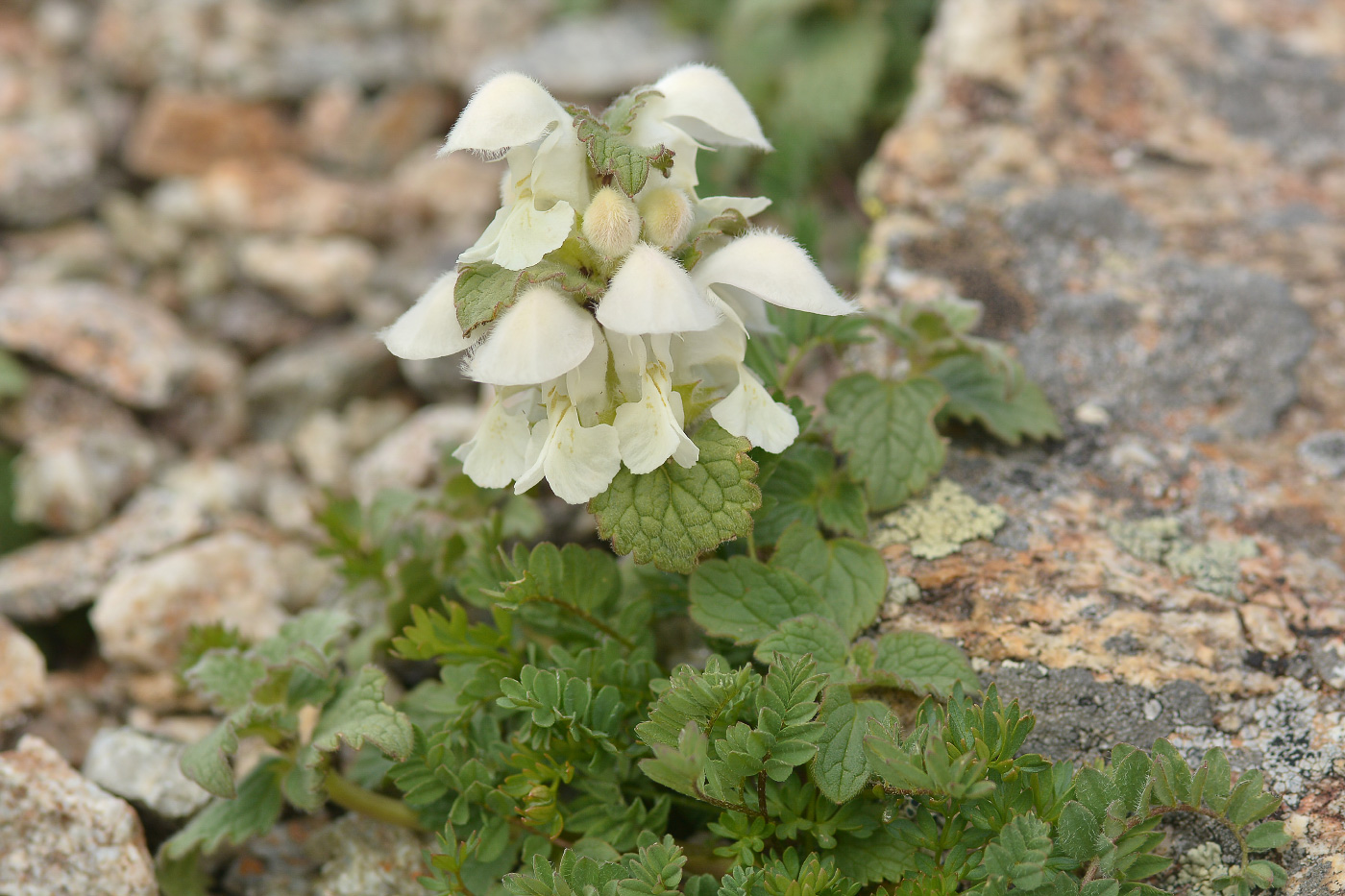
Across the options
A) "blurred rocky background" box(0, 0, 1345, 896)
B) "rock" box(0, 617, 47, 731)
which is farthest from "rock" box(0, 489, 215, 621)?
"rock" box(0, 617, 47, 731)

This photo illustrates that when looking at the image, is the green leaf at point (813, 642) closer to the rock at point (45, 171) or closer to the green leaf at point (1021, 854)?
the green leaf at point (1021, 854)

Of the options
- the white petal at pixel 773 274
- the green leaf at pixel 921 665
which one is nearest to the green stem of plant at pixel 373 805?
the green leaf at pixel 921 665

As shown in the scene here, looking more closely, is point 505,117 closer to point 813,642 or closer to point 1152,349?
point 813,642

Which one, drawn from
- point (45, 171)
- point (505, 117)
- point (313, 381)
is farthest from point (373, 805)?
point (45, 171)

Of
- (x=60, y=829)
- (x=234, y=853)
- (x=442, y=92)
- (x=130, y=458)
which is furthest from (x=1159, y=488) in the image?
(x=442, y=92)

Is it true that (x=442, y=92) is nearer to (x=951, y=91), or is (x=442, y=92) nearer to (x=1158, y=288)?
(x=951, y=91)
